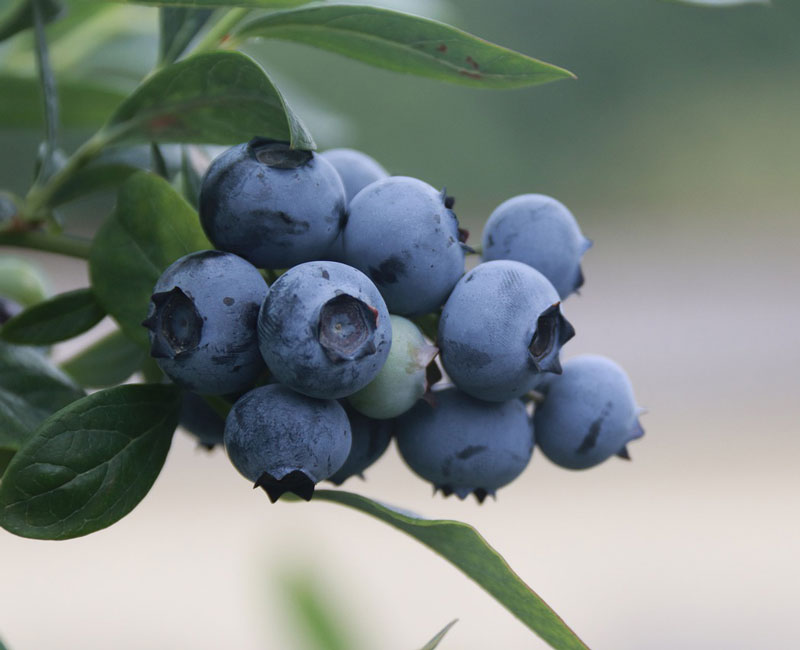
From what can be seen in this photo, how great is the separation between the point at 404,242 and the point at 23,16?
0.29 m

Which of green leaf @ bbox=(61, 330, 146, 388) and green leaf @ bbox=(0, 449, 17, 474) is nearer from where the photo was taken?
green leaf @ bbox=(0, 449, 17, 474)

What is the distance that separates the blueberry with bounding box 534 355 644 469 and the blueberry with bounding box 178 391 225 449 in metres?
0.18

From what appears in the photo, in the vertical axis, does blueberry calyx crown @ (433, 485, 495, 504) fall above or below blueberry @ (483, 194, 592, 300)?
below

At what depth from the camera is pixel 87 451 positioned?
1.42 feet

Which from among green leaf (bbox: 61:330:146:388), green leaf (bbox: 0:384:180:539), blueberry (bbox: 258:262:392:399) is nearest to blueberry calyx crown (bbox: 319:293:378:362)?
blueberry (bbox: 258:262:392:399)

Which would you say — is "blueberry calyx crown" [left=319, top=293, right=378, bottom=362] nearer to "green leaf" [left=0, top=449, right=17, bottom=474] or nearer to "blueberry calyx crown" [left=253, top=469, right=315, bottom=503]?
"blueberry calyx crown" [left=253, top=469, right=315, bottom=503]

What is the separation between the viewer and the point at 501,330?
45 cm

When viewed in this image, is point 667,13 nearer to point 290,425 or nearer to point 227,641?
point 227,641

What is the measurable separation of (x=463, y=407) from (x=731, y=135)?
7.66 metres

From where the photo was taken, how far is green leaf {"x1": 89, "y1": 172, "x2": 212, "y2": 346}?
1.55 feet

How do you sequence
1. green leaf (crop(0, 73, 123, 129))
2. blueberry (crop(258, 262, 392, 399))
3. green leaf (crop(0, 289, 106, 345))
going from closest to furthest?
blueberry (crop(258, 262, 392, 399)) → green leaf (crop(0, 289, 106, 345)) → green leaf (crop(0, 73, 123, 129))

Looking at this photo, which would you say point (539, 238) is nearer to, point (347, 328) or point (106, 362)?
point (347, 328)

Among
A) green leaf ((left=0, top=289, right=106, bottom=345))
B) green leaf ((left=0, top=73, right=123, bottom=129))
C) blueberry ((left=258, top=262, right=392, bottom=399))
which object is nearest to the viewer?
blueberry ((left=258, top=262, right=392, bottom=399))

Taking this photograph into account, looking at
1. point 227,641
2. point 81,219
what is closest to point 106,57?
point 227,641
